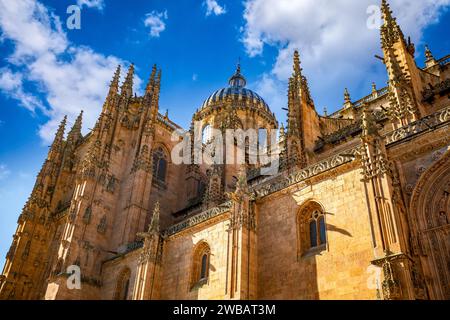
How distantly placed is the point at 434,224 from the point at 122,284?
17.4m

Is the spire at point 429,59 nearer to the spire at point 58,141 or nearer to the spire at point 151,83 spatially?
the spire at point 151,83

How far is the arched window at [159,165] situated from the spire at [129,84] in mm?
5496

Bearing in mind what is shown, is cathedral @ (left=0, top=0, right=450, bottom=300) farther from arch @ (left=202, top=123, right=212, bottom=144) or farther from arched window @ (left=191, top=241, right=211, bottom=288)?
arch @ (left=202, top=123, right=212, bottom=144)

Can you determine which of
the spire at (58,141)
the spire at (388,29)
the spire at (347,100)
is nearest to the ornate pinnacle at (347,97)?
the spire at (347,100)

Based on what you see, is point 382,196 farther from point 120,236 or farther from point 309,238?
point 120,236

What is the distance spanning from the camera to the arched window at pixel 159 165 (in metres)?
32.6

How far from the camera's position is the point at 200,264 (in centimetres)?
1970

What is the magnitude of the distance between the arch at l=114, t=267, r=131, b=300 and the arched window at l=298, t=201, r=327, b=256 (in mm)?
11802

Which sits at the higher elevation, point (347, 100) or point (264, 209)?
point (347, 100)

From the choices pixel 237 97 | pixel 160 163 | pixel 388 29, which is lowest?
pixel 160 163

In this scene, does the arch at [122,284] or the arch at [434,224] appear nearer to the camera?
the arch at [434,224]

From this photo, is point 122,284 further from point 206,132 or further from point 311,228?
point 206,132

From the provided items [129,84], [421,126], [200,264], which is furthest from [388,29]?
[129,84]

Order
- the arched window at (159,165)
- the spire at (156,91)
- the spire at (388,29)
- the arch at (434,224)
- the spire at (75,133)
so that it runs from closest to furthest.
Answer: the arch at (434,224), the spire at (388,29), the arched window at (159,165), the spire at (156,91), the spire at (75,133)
